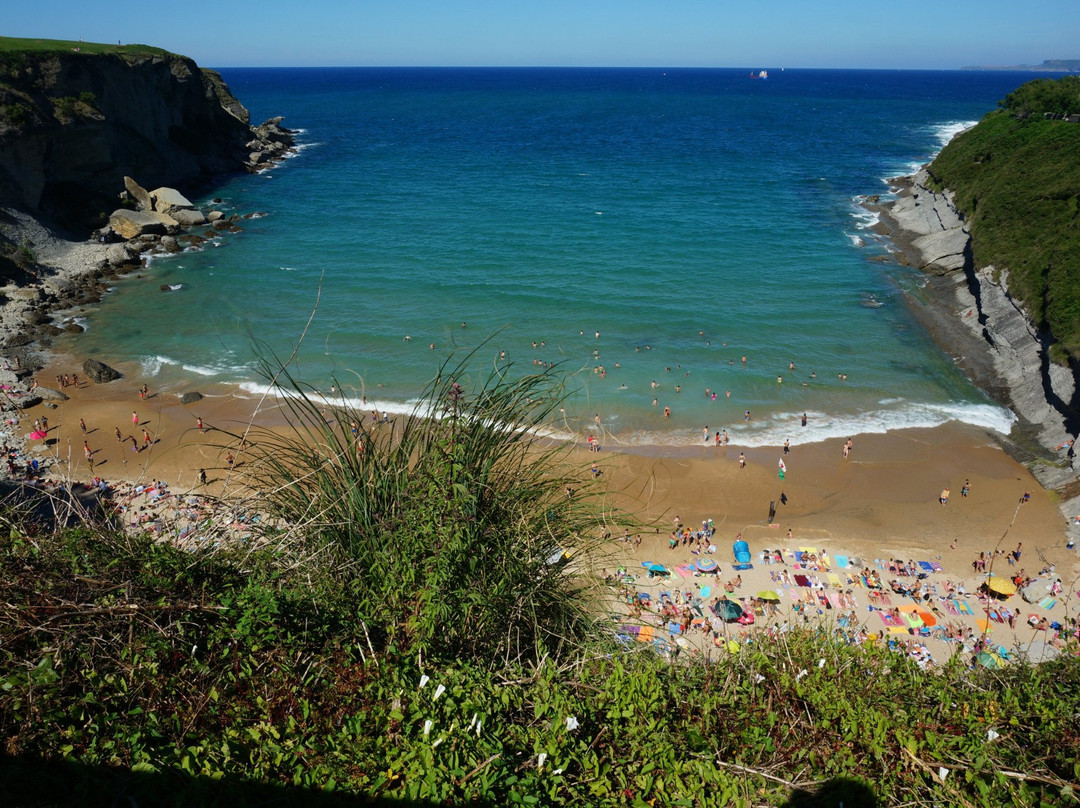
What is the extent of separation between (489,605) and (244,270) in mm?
39261

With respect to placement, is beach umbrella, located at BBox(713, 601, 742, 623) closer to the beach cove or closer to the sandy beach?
the sandy beach

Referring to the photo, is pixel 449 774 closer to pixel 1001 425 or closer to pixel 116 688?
pixel 116 688

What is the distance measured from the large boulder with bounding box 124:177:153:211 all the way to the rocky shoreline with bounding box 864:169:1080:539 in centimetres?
4957

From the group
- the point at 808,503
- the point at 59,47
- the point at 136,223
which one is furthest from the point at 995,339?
the point at 59,47

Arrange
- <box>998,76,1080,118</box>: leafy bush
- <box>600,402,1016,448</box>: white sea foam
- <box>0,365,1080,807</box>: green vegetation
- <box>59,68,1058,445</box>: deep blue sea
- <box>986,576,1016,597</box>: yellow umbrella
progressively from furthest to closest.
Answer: <box>998,76,1080,118</box>: leafy bush < <box>59,68,1058,445</box>: deep blue sea < <box>600,402,1016,448</box>: white sea foam < <box>986,576,1016,597</box>: yellow umbrella < <box>0,365,1080,807</box>: green vegetation

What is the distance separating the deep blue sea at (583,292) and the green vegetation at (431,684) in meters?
1.74

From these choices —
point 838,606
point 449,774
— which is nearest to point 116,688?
point 449,774

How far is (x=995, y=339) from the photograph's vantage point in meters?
30.4

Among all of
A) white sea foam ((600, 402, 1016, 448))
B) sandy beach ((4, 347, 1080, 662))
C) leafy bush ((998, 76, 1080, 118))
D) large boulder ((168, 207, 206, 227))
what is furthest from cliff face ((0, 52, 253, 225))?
leafy bush ((998, 76, 1080, 118))

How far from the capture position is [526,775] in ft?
13.4

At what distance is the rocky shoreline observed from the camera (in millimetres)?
23094

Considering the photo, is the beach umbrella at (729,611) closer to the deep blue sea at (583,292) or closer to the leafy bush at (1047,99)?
the deep blue sea at (583,292)

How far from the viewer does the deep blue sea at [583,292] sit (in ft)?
89.5

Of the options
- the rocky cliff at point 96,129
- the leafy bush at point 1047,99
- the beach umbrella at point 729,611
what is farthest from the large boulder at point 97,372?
the leafy bush at point 1047,99
